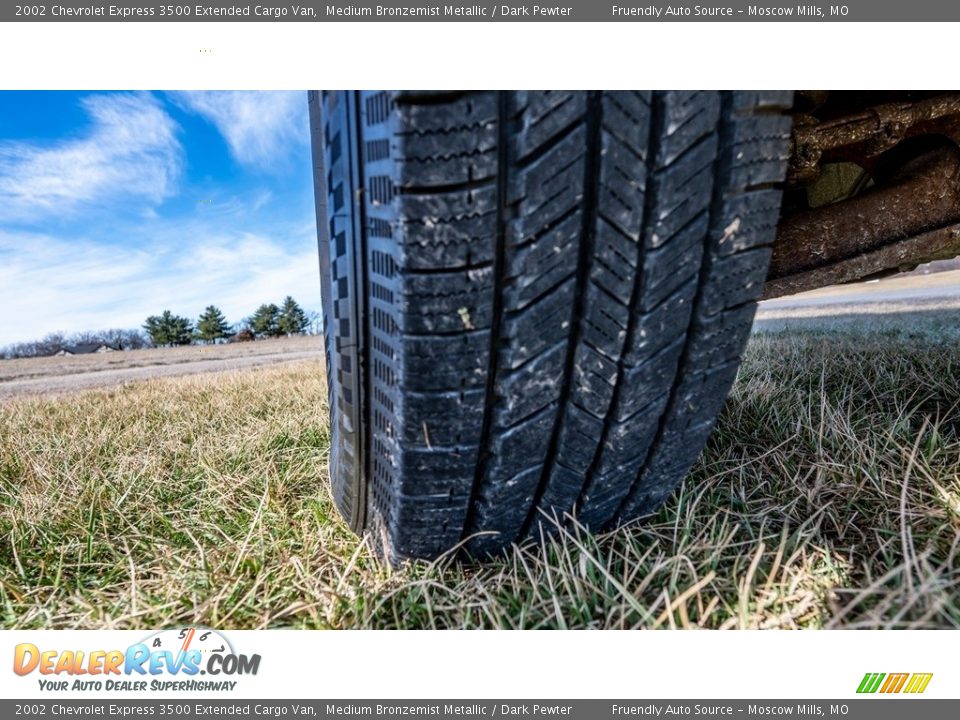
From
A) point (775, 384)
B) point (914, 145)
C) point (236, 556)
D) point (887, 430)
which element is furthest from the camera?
point (775, 384)

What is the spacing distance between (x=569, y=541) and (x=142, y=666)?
2.54 ft

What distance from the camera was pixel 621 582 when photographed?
0.98 meters

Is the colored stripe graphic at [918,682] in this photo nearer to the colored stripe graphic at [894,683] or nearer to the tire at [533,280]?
the colored stripe graphic at [894,683]

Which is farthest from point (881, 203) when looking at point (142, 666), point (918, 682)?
point (142, 666)

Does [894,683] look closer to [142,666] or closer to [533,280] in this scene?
[533,280]

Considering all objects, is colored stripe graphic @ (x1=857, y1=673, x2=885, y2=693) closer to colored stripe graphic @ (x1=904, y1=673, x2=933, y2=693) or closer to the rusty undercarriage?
colored stripe graphic @ (x1=904, y1=673, x2=933, y2=693)

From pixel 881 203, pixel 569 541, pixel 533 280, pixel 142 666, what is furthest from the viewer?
pixel 881 203

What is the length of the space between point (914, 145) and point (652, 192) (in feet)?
3.44

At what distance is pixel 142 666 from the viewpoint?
0.85 metres

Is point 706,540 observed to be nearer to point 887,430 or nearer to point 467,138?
point 887,430

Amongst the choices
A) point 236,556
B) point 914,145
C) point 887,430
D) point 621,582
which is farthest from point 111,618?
point 914,145

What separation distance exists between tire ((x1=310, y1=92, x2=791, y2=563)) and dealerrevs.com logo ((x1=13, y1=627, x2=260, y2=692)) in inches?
12.9

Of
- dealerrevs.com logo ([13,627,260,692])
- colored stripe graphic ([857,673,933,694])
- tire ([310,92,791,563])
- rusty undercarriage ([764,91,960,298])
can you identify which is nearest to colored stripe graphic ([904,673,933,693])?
colored stripe graphic ([857,673,933,694])

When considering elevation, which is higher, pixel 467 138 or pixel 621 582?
pixel 467 138
